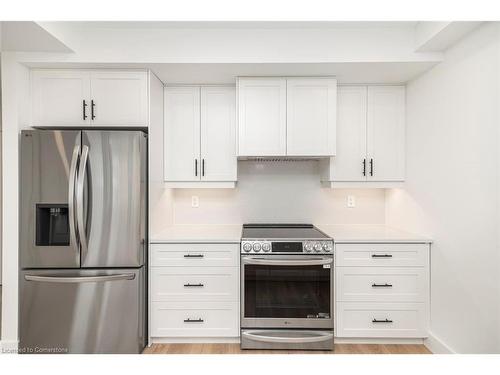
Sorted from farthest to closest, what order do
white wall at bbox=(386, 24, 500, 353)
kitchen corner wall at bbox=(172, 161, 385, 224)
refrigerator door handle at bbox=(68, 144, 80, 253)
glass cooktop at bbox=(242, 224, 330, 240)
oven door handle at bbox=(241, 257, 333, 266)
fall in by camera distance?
1. kitchen corner wall at bbox=(172, 161, 385, 224)
2. glass cooktop at bbox=(242, 224, 330, 240)
3. oven door handle at bbox=(241, 257, 333, 266)
4. refrigerator door handle at bbox=(68, 144, 80, 253)
5. white wall at bbox=(386, 24, 500, 353)

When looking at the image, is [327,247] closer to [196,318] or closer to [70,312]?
[196,318]

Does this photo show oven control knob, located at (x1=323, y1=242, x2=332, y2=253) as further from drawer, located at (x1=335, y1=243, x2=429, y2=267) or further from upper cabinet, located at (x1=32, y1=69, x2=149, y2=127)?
upper cabinet, located at (x1=32, y1=69, x2=149, y2=127)

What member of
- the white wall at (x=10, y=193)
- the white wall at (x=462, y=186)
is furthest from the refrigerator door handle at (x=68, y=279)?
the white wall at (x=462, y=186)

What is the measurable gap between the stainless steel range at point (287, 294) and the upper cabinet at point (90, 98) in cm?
135

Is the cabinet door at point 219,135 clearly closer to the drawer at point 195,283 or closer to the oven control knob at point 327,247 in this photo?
the drawer at point 195,283

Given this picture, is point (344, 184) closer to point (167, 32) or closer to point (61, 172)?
point (167, 32)

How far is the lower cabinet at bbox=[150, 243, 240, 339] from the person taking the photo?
2451mm

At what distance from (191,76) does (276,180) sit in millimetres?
1256

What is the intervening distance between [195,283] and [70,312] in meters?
0.90

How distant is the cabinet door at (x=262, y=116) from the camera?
8.63ft

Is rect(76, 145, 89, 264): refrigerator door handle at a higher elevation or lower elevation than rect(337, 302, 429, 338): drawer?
higher

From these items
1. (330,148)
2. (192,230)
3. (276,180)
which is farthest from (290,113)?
(192,230)

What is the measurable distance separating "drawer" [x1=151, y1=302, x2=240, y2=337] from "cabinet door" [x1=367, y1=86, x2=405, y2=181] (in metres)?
1.69

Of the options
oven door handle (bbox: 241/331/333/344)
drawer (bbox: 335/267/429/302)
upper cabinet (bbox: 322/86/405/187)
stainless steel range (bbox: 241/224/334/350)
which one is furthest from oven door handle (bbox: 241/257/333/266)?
upper cabinet (bbox: 322/86/405/187)
